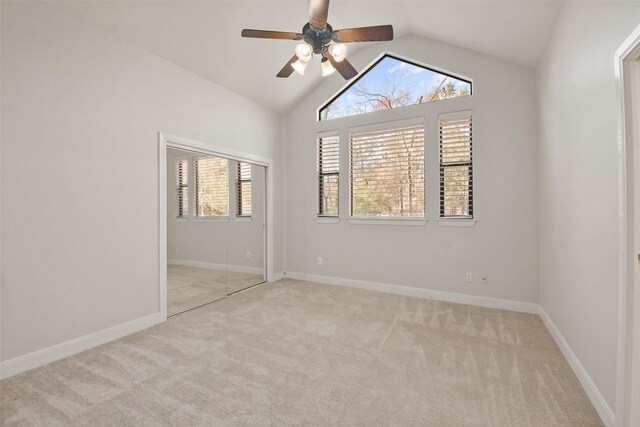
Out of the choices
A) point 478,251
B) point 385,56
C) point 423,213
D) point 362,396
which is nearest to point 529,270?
point 478,251

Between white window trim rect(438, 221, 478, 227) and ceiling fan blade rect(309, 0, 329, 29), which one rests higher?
ceiling fan blade rect(309, 0, 329, 29)

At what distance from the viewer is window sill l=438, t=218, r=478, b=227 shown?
147 inches

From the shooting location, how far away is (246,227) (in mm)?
4559

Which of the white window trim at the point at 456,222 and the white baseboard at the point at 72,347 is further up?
the white window trim at the point at 456,222

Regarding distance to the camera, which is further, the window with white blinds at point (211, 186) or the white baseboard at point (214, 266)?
the window with white blinds at point (211, 186)

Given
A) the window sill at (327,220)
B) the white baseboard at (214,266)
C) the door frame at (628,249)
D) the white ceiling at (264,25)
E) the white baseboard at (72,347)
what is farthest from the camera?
the window sill at (327,220)

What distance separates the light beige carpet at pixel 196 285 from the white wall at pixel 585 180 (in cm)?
374

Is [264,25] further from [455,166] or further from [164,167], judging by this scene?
[455,166]

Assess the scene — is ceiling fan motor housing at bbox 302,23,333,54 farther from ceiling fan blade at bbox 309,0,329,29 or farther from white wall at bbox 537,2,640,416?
white wall at bbox 537,2,640,416

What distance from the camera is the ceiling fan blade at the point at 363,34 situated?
2.26m

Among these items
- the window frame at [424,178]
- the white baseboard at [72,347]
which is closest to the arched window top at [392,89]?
the window frame at [424,178]

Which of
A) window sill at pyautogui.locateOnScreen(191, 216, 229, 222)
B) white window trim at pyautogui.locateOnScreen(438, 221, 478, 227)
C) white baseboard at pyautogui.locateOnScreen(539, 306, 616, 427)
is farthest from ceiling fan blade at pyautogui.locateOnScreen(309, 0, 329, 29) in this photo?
white baseboard at pyautogui.locateOnScreen(539, 306, 616, 427)

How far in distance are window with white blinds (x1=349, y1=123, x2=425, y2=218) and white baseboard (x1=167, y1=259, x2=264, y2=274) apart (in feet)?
6.02

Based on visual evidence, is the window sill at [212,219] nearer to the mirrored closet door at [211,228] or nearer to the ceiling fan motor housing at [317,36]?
the mirrored closet door at [211,228]
